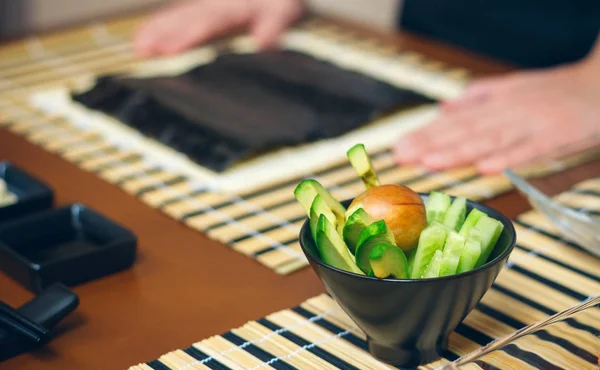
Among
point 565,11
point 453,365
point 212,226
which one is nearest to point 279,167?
point 212,226

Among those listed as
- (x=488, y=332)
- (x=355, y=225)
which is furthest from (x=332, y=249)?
(x=488, y=332)

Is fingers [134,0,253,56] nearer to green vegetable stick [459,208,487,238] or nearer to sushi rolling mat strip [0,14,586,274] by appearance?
sushi rolling mat strip [0,14,586,274]

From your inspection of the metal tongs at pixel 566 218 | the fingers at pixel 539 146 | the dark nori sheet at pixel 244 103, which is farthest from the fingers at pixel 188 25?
the metal tongs at pixel 566 218

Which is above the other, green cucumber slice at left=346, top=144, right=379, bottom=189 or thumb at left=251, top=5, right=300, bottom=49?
thumb at left=251, top=5, right=300, bottom=49

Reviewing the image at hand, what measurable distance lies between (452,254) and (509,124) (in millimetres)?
557

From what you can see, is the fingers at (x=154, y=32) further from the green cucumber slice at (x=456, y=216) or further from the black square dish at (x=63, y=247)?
the green cucumber slice at (x=456, y=216)

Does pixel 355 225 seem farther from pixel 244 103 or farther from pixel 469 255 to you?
pixel 244 103

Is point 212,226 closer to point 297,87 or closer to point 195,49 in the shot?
point 297,87

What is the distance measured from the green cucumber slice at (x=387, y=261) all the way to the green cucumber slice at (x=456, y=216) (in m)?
0.08

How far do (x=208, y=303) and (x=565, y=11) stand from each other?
38.2 inches

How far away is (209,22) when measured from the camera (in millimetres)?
1533

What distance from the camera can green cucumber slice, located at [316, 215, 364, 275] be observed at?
0.62 meters

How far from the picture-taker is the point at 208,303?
30.8 inches

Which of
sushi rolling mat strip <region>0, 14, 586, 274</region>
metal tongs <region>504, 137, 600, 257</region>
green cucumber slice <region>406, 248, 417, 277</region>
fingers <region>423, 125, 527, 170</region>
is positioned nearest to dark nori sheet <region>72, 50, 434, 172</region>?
sushi rolling mat strip <region>0, 14, 586, 274</region>
